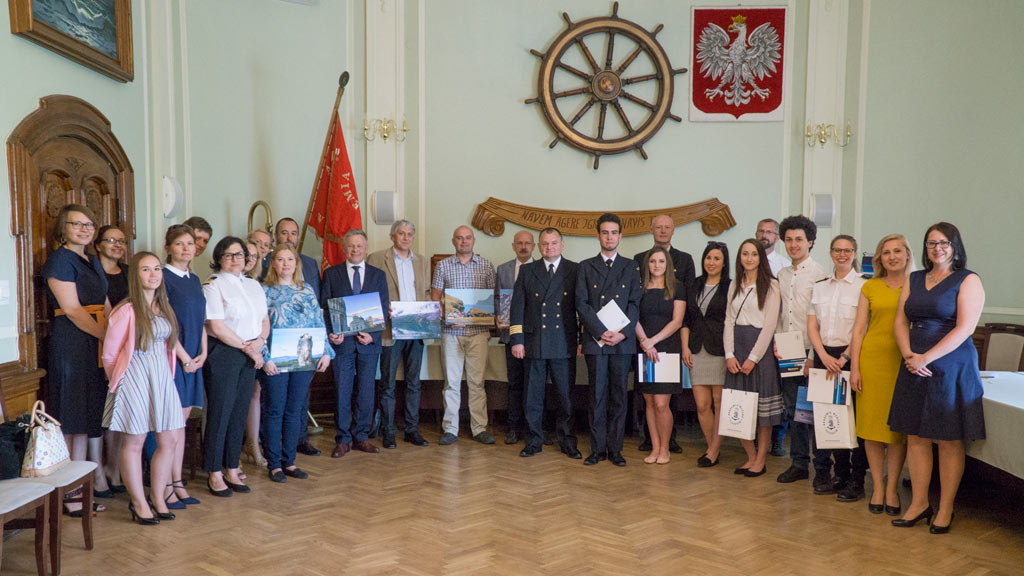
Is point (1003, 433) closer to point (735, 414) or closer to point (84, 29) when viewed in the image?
point (735, 414)

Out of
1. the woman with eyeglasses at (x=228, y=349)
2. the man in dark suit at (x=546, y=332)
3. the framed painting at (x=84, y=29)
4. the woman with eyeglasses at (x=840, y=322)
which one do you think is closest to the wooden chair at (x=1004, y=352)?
the woman with eyeglasses at (x=840, y=322)

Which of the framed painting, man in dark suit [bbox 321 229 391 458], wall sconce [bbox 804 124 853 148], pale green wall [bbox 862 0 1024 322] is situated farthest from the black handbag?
pale green wall [bbox 862 0 1024 322]

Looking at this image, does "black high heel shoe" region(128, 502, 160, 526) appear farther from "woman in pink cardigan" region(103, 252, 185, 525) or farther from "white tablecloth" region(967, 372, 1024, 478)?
"white tablecloth" region(967, 372, 1024, 478)

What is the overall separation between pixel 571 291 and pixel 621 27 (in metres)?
2.87

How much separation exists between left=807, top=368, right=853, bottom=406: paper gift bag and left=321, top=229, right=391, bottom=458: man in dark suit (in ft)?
8.77

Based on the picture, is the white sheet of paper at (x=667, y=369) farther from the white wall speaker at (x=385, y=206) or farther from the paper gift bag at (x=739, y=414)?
the white wall speaker at (x=385, y=206)

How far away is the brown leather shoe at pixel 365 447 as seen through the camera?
4723mm

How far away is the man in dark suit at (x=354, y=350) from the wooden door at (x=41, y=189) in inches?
57.4

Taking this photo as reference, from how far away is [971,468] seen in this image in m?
3.96

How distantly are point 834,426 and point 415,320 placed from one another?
8.75 feet

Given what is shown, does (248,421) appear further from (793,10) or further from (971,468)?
(793,10)

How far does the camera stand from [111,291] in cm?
379

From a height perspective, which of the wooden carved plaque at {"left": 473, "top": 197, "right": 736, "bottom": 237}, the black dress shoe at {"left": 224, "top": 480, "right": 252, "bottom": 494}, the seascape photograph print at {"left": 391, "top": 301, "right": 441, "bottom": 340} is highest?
the wooden carved plaque at {"left": 473, "top": 197, "right": 736, "bottom": 237}

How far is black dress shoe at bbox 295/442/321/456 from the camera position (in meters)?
4.71
